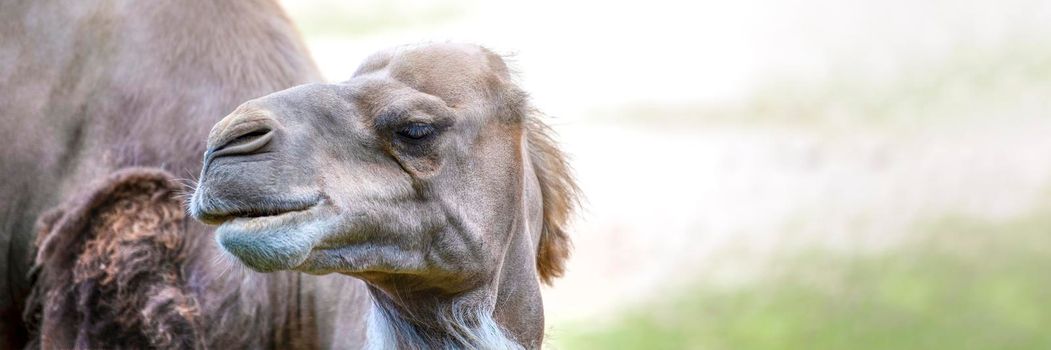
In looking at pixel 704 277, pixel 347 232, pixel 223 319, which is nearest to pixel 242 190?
pixel 347 232

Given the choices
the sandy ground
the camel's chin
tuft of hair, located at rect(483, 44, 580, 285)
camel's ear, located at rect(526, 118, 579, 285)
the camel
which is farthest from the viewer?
the sandy ground

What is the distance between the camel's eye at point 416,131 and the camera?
3496 millimetres

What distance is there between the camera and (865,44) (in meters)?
9.70

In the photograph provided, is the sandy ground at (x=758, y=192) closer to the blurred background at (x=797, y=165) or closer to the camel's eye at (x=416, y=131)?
the blurred background at (x=797, y=165)

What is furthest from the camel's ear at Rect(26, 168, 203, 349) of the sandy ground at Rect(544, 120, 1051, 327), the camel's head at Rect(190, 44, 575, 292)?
the sandy ground at Rect(544, 120, 1051, 327)

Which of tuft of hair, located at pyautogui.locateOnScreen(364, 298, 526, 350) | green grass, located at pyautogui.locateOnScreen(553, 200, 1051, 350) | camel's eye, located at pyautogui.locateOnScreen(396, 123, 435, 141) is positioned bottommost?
green grass, located at pyautogui.locateOnScreen(553, 200, 1051, 350)

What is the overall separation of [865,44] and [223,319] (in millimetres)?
6558

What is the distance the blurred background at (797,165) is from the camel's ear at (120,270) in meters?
4.68

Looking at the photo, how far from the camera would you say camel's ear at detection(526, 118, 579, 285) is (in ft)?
13.3

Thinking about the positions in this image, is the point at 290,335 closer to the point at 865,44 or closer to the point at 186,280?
the point at 186,280

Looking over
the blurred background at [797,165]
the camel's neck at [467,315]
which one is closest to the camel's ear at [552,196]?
the camel's neck at [467,315]

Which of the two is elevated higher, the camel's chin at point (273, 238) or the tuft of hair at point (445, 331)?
the camel's chin at point (273, 238)

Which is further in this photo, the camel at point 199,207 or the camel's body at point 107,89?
the camel's body at point 107,89

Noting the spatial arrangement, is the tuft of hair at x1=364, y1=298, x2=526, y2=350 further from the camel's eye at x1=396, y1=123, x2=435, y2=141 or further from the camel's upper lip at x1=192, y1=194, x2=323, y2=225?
the camel's upper lip at x1=192, y1=194, x2=323, y2=225
